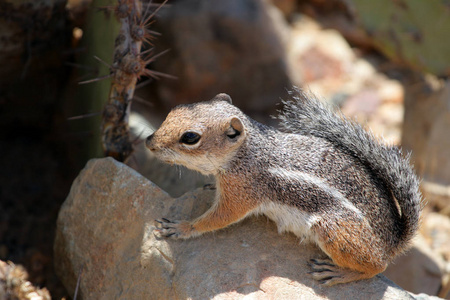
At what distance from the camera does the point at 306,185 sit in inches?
127

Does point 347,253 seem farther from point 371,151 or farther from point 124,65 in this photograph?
point 124,65

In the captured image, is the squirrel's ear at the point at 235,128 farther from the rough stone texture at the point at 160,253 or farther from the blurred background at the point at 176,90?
the blurred background at the point at 176,90

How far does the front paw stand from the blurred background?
0.86 meters

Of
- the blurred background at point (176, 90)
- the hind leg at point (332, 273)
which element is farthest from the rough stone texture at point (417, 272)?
the hind leg at point (332, 273)

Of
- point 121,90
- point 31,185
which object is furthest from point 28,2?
point 31,185

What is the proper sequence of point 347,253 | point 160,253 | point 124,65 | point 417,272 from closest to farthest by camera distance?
point 347,253, point 160,253, point 124,65, point 417,272

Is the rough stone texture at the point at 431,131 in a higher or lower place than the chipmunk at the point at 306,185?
lower

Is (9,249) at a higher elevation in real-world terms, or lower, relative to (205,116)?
lower

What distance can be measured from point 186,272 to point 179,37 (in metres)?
4.42

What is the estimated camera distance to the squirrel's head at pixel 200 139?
318cm

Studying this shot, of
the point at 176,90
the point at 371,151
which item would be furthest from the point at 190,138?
the point at 176,90

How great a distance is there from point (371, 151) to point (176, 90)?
13.5 feet

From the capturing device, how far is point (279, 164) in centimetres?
329

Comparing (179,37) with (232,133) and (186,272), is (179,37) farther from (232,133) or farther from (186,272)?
(186,272)
